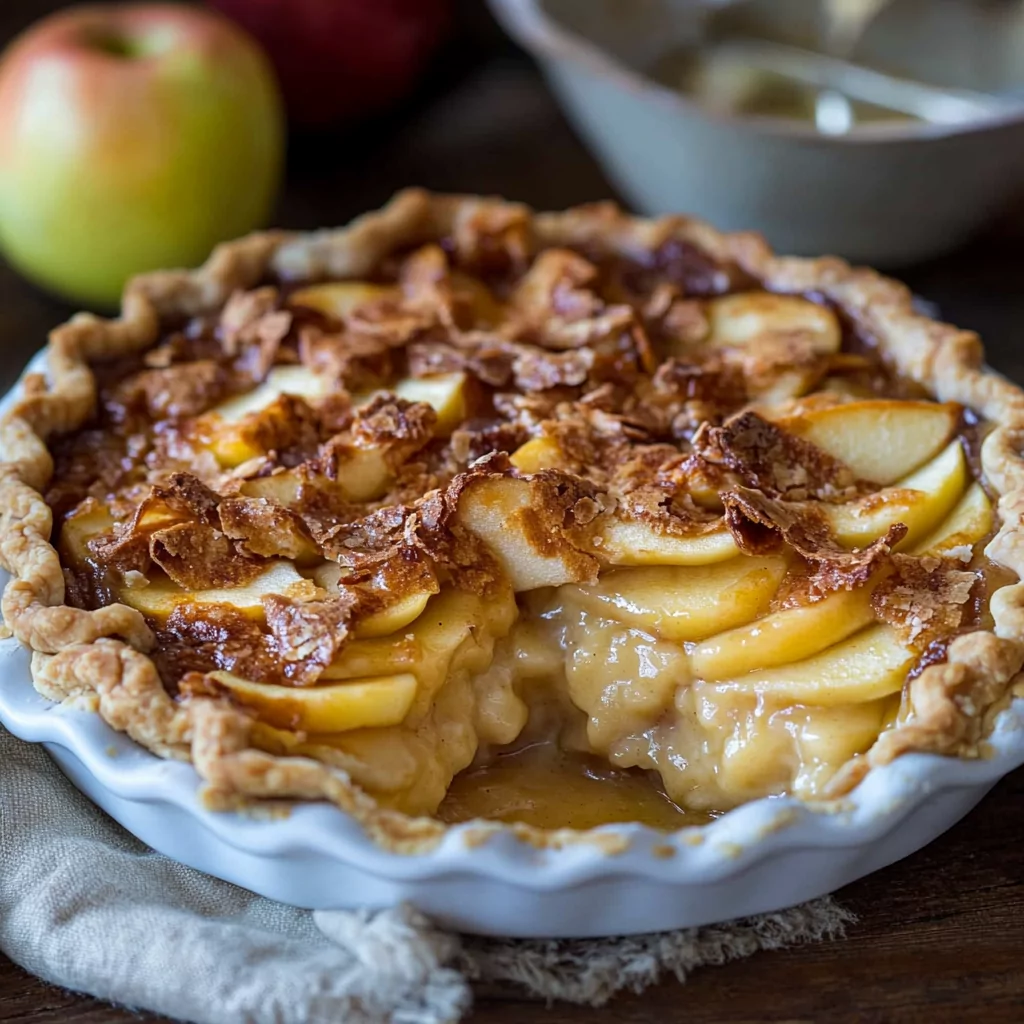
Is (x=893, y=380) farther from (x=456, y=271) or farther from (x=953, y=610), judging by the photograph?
(x=456, y=271)

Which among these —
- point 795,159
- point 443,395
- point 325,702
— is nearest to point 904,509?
point 443,395

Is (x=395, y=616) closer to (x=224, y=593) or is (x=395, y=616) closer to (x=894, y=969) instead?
(x=224, y=593)

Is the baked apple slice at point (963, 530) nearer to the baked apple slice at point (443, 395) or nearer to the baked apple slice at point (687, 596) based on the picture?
the baked apple slice at point (687, 596)

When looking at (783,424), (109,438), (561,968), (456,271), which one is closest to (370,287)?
(456,271)

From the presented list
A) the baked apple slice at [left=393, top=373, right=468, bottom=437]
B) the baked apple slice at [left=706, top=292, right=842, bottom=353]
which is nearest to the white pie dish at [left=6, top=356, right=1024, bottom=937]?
the baked apple slice at [left=393, top=373, right=468, bottom=437]

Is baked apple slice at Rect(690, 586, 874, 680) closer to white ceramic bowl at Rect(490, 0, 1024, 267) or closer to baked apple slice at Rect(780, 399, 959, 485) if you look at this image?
baked apple slice at Rect(780, 399, 959, 485)

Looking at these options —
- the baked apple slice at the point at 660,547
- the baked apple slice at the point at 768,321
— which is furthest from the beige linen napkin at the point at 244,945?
the baked apple slice at the point at 768,321
